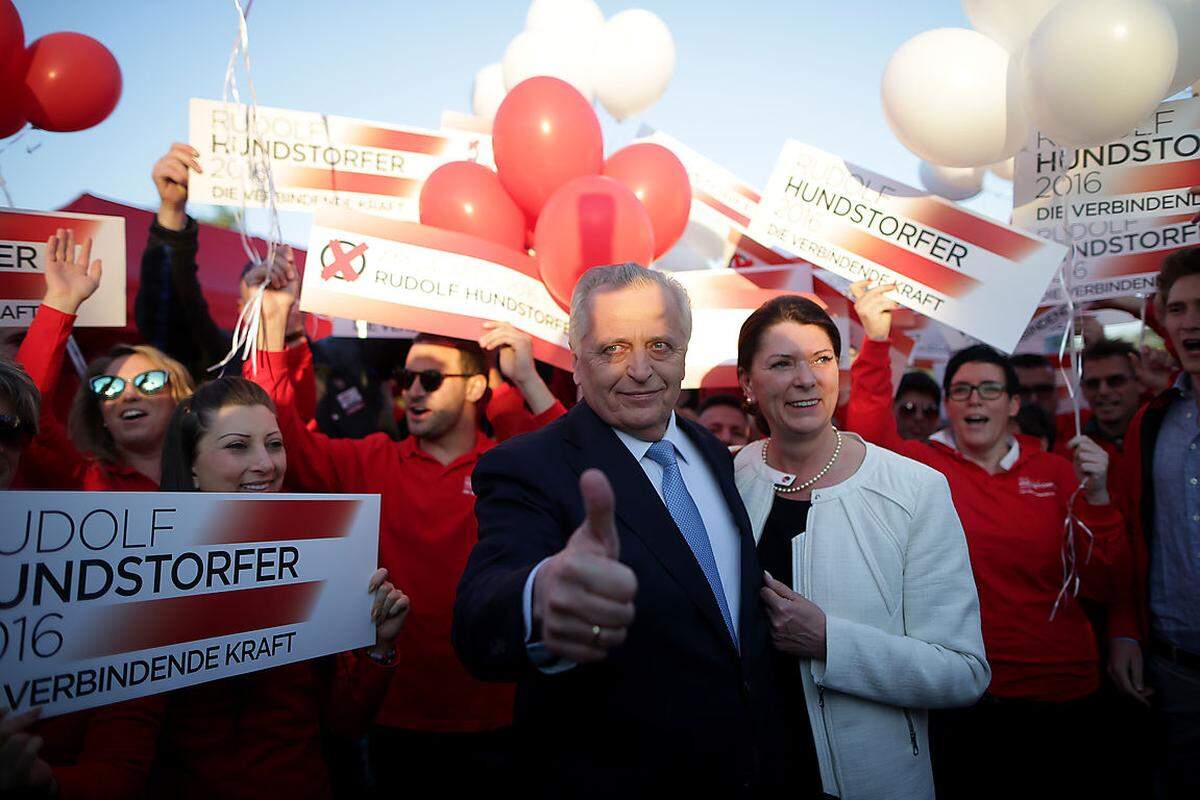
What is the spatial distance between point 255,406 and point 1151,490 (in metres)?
3.16

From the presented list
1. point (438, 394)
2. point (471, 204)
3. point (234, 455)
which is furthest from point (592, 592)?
point (471, 204)

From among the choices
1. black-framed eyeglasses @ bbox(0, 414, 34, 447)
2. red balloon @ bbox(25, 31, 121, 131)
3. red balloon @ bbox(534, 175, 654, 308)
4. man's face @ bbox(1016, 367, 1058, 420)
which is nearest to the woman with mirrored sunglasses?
black-framed eyeglasses @ bbox(0, 414, 34, 447)

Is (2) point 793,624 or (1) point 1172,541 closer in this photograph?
(2) point 793,624

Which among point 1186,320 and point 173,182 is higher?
point 173,182

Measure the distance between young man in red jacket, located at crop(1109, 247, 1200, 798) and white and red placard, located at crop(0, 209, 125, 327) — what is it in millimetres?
3902

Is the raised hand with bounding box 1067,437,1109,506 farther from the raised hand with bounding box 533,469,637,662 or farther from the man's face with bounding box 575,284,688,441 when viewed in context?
the raised hand with bounding box 533,469,637,662

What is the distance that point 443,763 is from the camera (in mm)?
2902

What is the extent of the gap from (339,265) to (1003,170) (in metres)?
4.55

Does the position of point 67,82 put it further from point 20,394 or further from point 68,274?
point 20,394

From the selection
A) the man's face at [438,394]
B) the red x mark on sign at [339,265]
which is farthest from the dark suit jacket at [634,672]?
the red x mark on sign at [339,265]

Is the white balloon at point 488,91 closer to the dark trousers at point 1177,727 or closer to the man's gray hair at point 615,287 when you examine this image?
the man's gray hair at point 615,287

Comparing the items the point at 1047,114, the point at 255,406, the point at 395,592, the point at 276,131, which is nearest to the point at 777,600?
the point at 395,592

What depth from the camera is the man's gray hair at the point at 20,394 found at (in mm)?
2143

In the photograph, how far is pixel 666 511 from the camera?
1771mm
